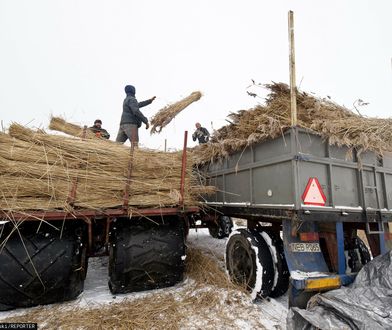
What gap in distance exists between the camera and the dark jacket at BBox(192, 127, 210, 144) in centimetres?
859

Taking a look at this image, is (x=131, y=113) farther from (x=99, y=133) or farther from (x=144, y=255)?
(x=144, y=255)

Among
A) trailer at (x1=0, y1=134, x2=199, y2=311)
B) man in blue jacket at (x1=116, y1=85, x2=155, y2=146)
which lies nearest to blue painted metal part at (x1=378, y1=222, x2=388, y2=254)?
trailer at (x1=0, y1=134, x2=199, y2=311)

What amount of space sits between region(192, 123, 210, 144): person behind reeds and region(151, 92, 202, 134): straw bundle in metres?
3.09

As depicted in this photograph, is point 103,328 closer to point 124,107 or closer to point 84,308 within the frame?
point 84,308

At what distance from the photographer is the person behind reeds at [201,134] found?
28.1 ft

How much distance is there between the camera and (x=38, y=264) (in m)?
3.09

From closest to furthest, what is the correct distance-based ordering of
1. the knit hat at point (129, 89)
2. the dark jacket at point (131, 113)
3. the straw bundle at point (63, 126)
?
the straw bundle at point (63, 126) < the dark jacket at point (131, 113) < the knit hat at point (129, 89)

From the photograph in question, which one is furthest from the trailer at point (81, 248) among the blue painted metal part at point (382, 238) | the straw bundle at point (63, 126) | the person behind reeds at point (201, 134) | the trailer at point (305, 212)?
the person behind reeds at point (201, 134)

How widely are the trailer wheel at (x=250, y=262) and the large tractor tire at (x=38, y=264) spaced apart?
2214mm

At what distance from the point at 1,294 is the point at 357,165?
15.8 feet

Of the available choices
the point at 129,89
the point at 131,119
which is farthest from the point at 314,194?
the point at 129,89

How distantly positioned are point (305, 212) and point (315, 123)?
119 centimetres

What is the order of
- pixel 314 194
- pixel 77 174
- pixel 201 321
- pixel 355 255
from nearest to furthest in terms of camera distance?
pixel 201 321, pixel 314 194, pixel 77 174, pixel 355 255

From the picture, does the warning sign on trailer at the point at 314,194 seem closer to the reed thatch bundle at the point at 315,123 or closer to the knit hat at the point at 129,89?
the reed thatch bundle at the point at 315,123
